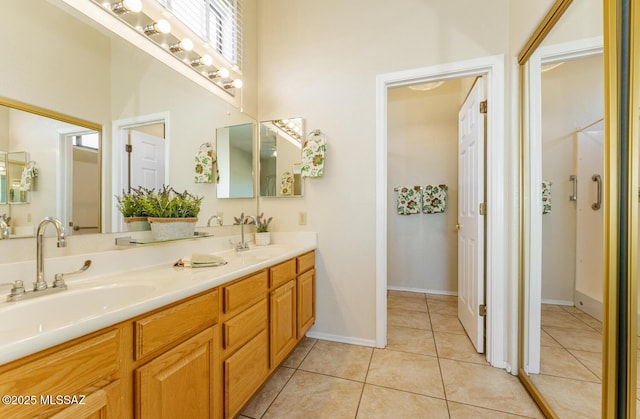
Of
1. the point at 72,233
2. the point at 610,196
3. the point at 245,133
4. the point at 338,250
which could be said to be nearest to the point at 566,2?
the point at 610,196

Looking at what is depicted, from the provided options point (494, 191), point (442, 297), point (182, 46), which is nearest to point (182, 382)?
point (182, 46)

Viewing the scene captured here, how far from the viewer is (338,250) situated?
214 cm

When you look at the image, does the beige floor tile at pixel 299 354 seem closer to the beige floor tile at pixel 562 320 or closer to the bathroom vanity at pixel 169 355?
the bathroom vanity at pixel 169 355

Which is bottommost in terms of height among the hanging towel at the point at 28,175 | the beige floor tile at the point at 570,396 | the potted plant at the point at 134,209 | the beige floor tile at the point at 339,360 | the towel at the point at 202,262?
the beige floor tile at the point at 339,360

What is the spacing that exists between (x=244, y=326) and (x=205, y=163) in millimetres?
1131

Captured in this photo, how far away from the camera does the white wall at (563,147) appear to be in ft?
3.43

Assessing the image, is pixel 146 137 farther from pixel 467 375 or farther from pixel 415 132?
pixel 415 132

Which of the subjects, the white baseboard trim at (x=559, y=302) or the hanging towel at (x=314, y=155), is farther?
the hanging towel at (x=314, y=155)

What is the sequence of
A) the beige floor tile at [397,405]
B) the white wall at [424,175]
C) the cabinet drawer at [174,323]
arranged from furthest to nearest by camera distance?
the white wall at [424,175], the beige floor tile at [397,405], the cabinet drawer at [174,323]

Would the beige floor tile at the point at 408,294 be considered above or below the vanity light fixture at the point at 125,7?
below

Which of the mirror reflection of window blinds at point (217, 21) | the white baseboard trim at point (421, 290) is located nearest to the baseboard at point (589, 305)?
the white baseboard trim at point (421, 290)

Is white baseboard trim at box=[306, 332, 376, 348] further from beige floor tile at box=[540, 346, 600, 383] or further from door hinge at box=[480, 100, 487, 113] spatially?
door hinge at box=[480, 100, 487, 113]

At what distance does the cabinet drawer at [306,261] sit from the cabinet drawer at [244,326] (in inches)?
18.9

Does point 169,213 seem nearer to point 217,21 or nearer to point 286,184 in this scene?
point 286,184
